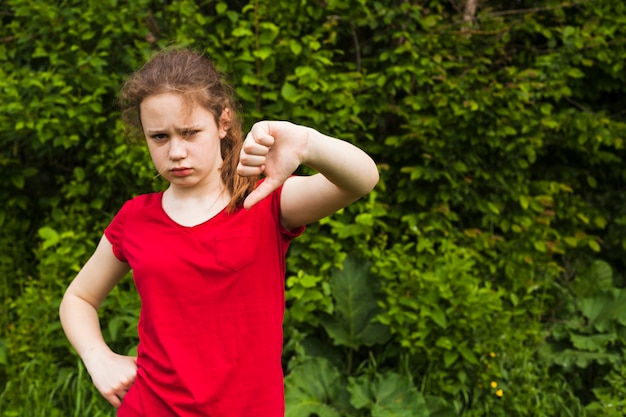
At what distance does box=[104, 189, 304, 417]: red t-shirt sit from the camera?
5.72 feet

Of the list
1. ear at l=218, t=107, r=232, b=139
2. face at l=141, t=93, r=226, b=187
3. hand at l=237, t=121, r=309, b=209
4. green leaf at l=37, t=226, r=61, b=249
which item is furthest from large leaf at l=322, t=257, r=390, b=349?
hand at l=237, t=121, r=309, b=209

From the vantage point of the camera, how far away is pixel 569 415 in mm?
3861

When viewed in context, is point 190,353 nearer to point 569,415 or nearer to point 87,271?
point 87,271

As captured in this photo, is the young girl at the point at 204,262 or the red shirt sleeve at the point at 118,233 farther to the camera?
the red shirt sleeve at the point at 118,233

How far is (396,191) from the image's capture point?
470 centimetres

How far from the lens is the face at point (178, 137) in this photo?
177 cm

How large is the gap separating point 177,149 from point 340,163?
15.7 inches

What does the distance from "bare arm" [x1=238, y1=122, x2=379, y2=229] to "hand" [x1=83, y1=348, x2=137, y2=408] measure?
586 mm

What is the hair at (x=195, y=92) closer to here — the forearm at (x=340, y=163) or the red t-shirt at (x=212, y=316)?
the red t-shirt at (x=212, y=316)

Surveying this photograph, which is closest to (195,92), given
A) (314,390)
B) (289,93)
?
(314,390)

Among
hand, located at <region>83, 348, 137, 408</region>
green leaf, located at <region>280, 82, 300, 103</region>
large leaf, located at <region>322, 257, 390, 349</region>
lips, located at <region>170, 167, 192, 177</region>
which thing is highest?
lips, located at <region>170, 167, 192, 177</region>

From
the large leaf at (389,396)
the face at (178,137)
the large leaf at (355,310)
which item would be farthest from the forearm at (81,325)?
the large leaf at (355,310)

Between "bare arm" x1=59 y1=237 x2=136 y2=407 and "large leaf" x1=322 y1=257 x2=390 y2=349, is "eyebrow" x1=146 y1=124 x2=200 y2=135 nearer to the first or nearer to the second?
"bare arm" x1=59 y1=237 x2=136 y2=407

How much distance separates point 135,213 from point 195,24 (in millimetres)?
2655
